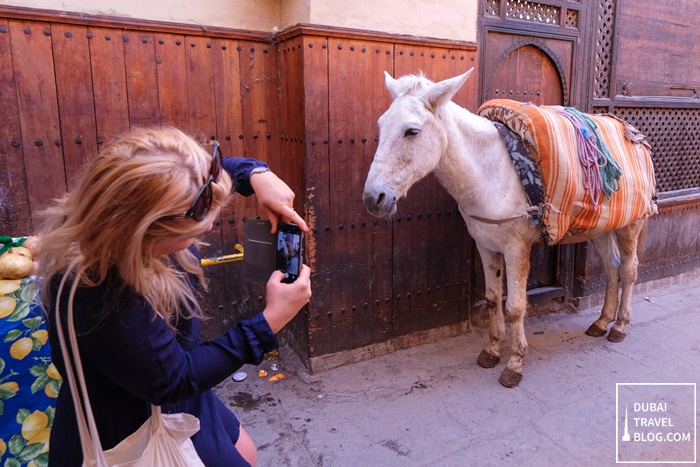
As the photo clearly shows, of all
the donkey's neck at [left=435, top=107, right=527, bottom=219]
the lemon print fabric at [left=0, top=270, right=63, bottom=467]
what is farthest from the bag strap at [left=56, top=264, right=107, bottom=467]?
the donkey's neck at [left=435, top=107, right=527, bottom=219]

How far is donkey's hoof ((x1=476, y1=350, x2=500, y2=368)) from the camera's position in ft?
11.4

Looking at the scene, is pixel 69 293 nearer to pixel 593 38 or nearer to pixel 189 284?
pixel 189 284

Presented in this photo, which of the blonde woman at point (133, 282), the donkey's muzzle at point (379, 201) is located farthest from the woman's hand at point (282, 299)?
the donkey's muzzle at point (379, 201)

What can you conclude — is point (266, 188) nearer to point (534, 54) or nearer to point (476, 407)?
point (476, 407)

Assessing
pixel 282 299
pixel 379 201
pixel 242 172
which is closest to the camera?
pixel 282 299

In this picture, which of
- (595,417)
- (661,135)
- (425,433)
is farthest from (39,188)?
(661,135)

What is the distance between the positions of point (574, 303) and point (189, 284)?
13.9 ft

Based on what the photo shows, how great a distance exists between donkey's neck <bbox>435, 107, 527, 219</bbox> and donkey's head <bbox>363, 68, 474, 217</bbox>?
24 cm

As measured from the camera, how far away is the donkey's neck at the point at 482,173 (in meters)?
3.01

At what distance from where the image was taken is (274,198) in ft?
4.96

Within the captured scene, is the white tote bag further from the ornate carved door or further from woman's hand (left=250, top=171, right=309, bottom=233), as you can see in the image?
the ornate carved door

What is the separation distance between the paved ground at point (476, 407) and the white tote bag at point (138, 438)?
1.46m

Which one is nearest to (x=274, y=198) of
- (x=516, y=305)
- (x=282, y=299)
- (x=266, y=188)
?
(x=266, y=188)

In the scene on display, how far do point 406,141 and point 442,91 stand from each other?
360mm
